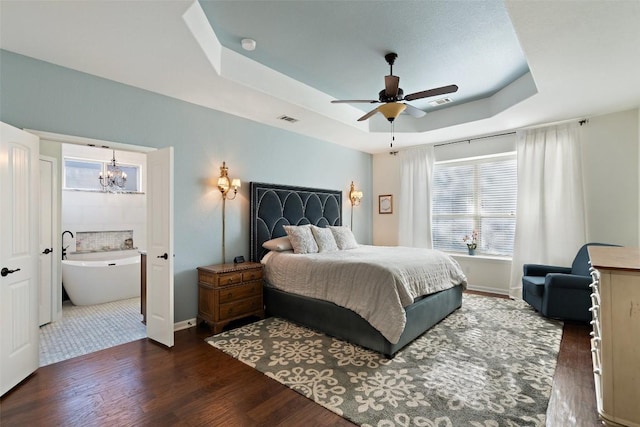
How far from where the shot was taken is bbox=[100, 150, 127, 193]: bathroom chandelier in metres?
6.04

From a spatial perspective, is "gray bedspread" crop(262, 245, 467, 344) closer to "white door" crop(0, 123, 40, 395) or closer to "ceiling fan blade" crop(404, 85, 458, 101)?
"ceiling fan blade" crop(404, 85, 458, 101)

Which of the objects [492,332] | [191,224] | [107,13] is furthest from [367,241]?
[107,13]

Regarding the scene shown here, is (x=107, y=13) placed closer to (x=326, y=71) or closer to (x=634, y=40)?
(x=326, y=71)

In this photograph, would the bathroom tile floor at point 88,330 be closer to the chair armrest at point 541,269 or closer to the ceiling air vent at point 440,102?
the ceiling air vent at point 440,102

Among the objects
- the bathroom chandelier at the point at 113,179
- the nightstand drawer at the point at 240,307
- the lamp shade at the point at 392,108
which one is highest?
the lamp shade at the point at 392,108

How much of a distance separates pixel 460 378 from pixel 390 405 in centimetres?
75

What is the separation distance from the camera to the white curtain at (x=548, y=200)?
4.39m

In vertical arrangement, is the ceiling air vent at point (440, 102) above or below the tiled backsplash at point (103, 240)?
above

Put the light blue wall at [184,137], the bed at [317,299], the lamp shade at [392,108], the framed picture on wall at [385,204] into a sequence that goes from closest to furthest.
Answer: the light blue wall at [184,137] < the bed at [317,299] < the lamp shade at [392,108] < the framed picture on wall at [385,204]

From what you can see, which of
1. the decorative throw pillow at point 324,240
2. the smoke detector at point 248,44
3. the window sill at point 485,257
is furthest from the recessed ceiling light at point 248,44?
the window sill at point 485,257

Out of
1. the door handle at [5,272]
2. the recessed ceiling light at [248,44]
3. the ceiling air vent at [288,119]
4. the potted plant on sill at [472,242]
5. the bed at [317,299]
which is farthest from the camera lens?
the potted plant on sill at [472,242]

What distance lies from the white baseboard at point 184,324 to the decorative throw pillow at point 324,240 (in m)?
1.88

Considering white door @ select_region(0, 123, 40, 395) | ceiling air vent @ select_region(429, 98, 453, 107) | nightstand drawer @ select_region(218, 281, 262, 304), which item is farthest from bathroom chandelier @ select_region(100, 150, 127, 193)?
ceiling air vent @ select_region(429, 98, 453, 107)

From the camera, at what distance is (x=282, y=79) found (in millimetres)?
3697
